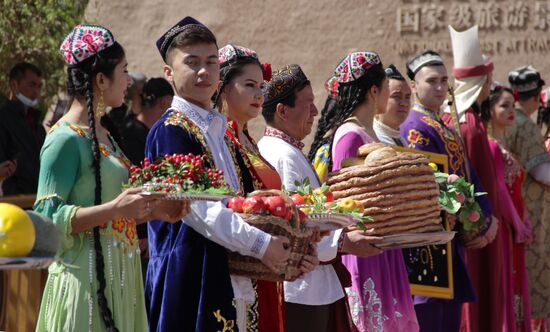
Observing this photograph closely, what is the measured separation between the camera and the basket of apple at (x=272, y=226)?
4855 mm

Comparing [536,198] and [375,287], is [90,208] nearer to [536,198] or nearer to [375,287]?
[375,287]

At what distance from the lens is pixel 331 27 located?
1288cm

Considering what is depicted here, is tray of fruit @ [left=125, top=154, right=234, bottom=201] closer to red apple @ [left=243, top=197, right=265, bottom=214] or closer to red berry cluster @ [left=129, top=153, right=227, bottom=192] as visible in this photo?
red berry cluster @ [left=129, top=153, right=227, bottom=192]

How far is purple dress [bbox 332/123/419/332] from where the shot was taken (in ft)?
21.0

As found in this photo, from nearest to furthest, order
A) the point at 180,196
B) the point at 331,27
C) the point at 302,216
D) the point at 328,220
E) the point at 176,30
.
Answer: the point at 180,196 < the point at 302,216 < the point at 328,220 < the point at 176,30 < the point at 331,27

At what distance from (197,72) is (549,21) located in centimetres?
759

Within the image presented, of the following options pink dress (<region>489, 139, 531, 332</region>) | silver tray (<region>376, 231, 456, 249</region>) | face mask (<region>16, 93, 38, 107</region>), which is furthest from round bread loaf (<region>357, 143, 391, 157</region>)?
face mask (<region>16, 93, 38, 107</region>)

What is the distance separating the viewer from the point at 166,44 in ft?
17.5

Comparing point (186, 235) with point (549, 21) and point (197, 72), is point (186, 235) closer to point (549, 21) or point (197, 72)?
point (197, 72)

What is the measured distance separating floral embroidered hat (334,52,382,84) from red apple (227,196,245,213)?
2143mm

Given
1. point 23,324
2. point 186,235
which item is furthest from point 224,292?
point 23,324

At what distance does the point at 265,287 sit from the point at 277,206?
0.70 m

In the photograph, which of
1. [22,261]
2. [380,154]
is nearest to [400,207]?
[380,154]

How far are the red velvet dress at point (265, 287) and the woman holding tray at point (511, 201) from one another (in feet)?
13.9
